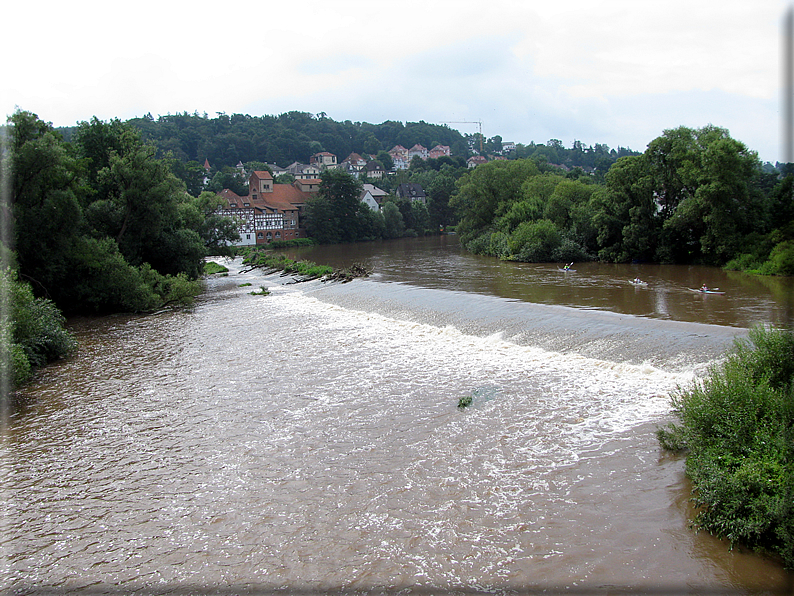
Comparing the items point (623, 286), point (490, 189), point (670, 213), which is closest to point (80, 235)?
point (623, 286)

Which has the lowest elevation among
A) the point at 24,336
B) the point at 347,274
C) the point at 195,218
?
the point at 24,336

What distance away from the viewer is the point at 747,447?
7949 mm

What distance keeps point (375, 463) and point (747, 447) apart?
6.20 meters

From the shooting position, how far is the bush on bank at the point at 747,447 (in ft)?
23.0

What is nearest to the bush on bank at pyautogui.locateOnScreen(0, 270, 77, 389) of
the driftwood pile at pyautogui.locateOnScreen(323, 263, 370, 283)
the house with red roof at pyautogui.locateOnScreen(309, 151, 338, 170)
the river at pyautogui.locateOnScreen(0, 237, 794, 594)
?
the river at pyautogui.locateOnScreen(0, 237, 794, 594)

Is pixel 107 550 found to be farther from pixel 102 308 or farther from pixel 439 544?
pixel 102 308

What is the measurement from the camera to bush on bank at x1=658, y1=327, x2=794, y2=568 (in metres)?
7.02

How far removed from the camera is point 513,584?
7.28m

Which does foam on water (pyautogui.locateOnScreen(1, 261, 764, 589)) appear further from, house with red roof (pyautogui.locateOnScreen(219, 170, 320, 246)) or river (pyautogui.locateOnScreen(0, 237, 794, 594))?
house with red roof (pyautogui.locateOnScreen(219, 170, 320, 246))

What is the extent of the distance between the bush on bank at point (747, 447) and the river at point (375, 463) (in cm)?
35

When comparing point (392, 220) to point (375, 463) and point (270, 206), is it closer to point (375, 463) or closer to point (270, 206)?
point (270, 206)

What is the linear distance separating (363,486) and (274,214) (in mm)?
75337

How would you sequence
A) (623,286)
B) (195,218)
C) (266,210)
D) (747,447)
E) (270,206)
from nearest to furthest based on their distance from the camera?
(747,447) < (623,286) < (195,218) < (266,210) < (270,206)

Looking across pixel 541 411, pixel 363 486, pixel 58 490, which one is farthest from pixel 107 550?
pixel 541 411
